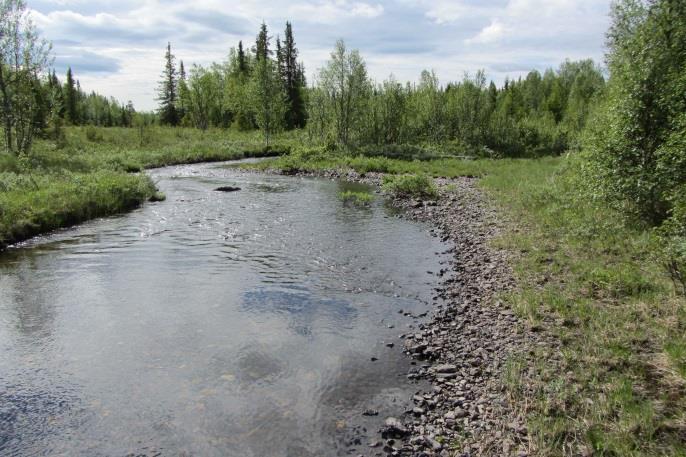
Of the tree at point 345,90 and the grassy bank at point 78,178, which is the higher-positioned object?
the tree at point 345,90

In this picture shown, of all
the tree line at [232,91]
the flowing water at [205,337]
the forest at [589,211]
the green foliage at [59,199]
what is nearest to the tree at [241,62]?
the tree line at [232,91]

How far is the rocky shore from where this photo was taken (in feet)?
24.5

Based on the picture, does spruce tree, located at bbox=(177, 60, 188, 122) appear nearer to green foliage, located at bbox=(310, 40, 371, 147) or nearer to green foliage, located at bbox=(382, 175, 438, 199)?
green foliage, located at bbox=(310, 40, 371, 147)

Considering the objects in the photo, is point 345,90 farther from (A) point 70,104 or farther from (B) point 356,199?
(A) point 70,104

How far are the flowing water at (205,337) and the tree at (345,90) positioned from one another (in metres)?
44.0

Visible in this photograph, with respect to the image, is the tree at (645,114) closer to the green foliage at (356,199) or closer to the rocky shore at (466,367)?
the rocky shore at (466,367)

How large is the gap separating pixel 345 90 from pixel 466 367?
5875cm

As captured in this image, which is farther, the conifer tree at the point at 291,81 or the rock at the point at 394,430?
the conifer tree at the point at 291,81

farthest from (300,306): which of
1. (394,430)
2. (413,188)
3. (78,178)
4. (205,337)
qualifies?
(78,178)

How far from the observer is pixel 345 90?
6412 cm

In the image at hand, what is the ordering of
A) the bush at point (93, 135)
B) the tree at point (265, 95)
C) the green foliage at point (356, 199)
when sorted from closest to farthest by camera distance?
the green foliage at point (356, 199) < the bush at point (93, 135) < the tree at point (265, 95)

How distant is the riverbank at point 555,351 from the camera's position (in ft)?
23.8

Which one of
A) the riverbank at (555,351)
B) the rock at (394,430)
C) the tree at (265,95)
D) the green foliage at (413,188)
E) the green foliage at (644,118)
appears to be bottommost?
the rock at (394,430)

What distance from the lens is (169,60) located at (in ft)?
371
